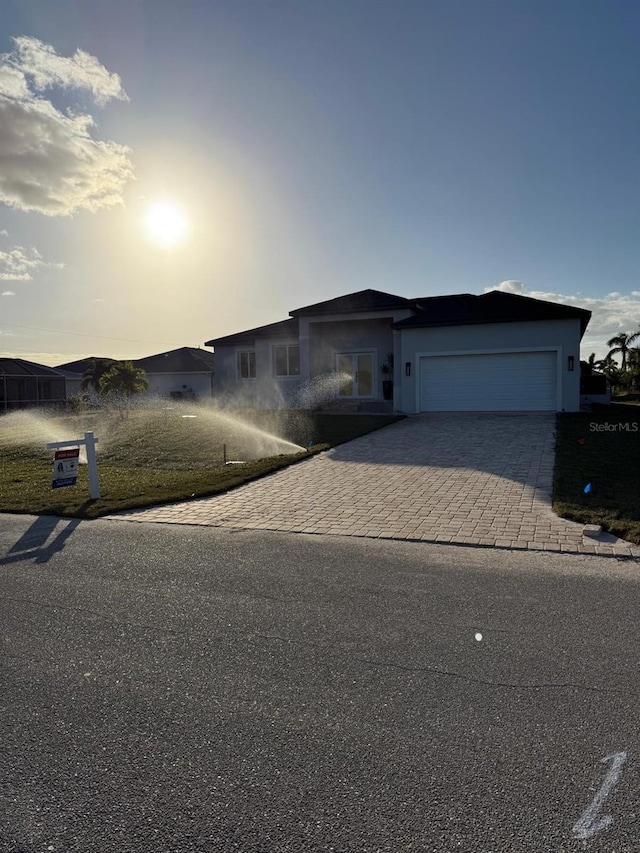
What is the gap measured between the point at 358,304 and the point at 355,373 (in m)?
2.74

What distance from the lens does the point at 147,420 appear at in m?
19.2

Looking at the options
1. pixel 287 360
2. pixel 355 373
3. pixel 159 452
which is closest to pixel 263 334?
pixel 287 360

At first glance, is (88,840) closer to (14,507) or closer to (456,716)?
(456,716)

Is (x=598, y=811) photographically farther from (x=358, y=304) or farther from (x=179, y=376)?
(x=179, y=376)

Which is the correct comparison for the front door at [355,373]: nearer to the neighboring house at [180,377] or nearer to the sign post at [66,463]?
the sign post at [66,463]

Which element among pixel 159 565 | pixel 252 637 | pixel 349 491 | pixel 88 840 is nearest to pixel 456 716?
pixel 252 637

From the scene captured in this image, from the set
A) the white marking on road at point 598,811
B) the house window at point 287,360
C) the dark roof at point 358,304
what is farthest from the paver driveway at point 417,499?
the house window at point 287,360

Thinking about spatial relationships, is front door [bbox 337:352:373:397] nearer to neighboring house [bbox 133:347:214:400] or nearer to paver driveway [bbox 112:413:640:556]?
paver driveway [bbox 112:413:640:556]

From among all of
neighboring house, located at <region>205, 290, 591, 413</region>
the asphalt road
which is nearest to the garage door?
neighboring house, located at <region>205, 290, 591, 413</region>

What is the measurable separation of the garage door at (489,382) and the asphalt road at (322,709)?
1427 centimetres

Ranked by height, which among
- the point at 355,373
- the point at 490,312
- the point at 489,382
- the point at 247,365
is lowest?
the point at 489,382

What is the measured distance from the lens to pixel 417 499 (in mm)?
7988

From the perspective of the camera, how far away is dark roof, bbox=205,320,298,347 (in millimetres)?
23234

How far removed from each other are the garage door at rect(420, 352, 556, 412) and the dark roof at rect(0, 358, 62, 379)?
2312cm
